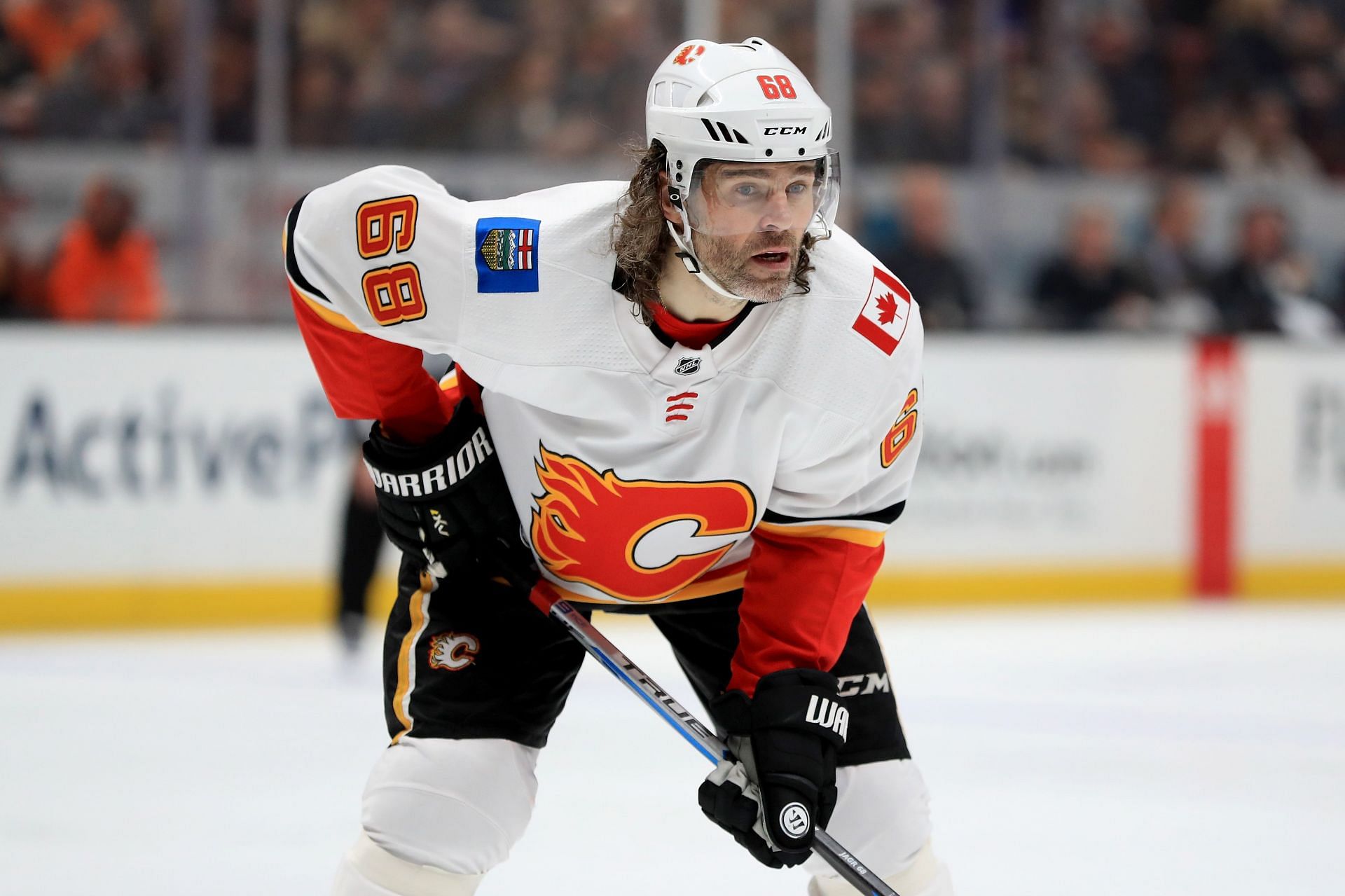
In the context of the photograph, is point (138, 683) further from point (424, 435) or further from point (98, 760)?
point (424, 435)

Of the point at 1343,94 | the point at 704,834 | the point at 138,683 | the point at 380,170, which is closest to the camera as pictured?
the point at 380,170

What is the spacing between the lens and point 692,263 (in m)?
2.06

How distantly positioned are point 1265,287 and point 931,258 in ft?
5.03

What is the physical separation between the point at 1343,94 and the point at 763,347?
6493mm

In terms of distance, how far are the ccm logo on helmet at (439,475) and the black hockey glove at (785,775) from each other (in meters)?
0.47

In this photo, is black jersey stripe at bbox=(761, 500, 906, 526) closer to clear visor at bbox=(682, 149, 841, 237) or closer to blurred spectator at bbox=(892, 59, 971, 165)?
clear visor at bbox=(682, 149, 841, 237)

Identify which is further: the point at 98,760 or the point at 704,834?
the point at 98,760

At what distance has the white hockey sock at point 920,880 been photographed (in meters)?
2.17

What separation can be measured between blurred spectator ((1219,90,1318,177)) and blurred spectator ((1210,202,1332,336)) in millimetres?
409

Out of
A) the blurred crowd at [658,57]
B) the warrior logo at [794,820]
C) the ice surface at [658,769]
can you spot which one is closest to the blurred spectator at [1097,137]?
the blurred crowd at [658,57]

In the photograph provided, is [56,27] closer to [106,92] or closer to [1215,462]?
[106,92]

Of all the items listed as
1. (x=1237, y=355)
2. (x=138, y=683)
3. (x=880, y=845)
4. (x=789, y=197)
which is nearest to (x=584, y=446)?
(x=789, y=197)

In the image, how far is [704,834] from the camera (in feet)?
10.6

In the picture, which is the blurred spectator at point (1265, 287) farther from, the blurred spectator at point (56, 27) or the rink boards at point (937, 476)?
the blurred spectator at point (56, 27)
